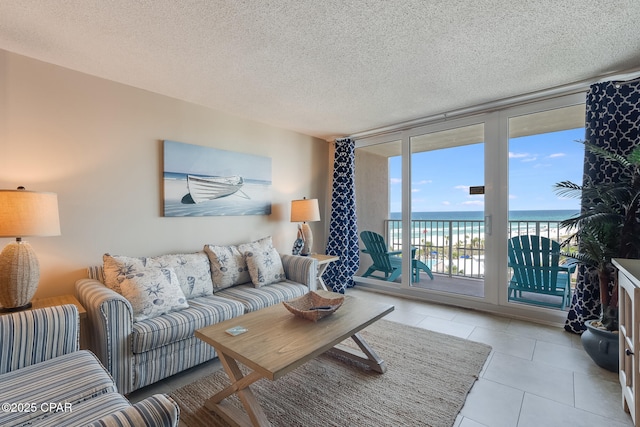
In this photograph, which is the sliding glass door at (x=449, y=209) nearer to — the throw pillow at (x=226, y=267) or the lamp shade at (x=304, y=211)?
the lamp shade at (x=304, y=211)

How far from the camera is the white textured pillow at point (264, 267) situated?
291cm

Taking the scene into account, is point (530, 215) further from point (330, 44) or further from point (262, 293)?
point (262, 293)

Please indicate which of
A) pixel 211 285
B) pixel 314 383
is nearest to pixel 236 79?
pixel 211 285

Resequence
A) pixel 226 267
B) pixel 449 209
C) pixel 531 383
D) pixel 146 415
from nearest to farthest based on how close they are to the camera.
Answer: pixel 146 415 < pixel 531 383 < pixel 226 267 < pixel 449 209

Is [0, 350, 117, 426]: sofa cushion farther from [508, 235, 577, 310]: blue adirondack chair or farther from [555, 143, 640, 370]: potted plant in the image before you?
[508, 235, 577, 310]: blue adirondack chair

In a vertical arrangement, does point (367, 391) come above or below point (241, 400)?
below

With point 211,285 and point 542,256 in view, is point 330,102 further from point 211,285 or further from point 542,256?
point 542,256

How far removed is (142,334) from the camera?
1839 millimetres

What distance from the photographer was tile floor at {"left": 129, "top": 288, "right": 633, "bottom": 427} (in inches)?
64.1

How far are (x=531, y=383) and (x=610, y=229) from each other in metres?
1.31

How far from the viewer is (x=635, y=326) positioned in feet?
4.71

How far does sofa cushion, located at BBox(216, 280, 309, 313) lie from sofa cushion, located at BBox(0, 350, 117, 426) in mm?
1163

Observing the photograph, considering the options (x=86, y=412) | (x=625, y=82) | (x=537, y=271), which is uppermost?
(x=625, y=82)

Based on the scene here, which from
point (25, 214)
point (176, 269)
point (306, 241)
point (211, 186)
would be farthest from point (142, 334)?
point (306, 241)
